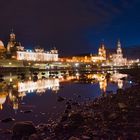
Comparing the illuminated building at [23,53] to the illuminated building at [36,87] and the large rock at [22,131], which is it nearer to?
the illuminated building at [36,87]

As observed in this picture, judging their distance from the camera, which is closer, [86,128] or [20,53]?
[86,128]

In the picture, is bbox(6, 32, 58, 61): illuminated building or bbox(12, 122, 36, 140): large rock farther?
bbox(6, 32, 58, 61): illuminated building

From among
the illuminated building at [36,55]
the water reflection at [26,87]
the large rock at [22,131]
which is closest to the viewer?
the large rock at [22,131]

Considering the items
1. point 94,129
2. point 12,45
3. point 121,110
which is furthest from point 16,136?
point 12,45

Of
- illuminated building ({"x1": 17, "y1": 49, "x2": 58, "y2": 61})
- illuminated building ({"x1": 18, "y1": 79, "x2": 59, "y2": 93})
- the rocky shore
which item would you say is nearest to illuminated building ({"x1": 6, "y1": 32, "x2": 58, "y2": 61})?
illuminated building ({"x1": 17, "y1": 49, "x2": 58, "y2": 61})

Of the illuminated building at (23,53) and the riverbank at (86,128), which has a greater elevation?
the illuminated building at (23,53)

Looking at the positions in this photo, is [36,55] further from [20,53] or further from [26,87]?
[26,87]

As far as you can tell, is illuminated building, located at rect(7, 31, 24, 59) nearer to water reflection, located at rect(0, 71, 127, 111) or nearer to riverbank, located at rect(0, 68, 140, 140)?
water reflection, located at rect(0, 71, 127, 111)

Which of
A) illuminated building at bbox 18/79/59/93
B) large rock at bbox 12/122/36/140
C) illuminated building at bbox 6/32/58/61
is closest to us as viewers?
large rock at bbox 12/122/36/140

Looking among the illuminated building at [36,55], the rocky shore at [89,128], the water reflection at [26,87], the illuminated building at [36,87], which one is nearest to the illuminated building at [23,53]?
the illuminated building at [36,55]

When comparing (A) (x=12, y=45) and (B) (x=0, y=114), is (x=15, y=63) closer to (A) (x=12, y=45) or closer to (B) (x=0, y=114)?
(A) (x=12, y=45)

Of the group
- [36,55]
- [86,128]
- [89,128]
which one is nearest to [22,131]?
[86,128]

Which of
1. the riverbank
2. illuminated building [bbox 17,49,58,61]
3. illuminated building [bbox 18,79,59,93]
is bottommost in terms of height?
the riverbank

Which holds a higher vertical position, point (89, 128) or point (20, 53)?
point (20, 53)
